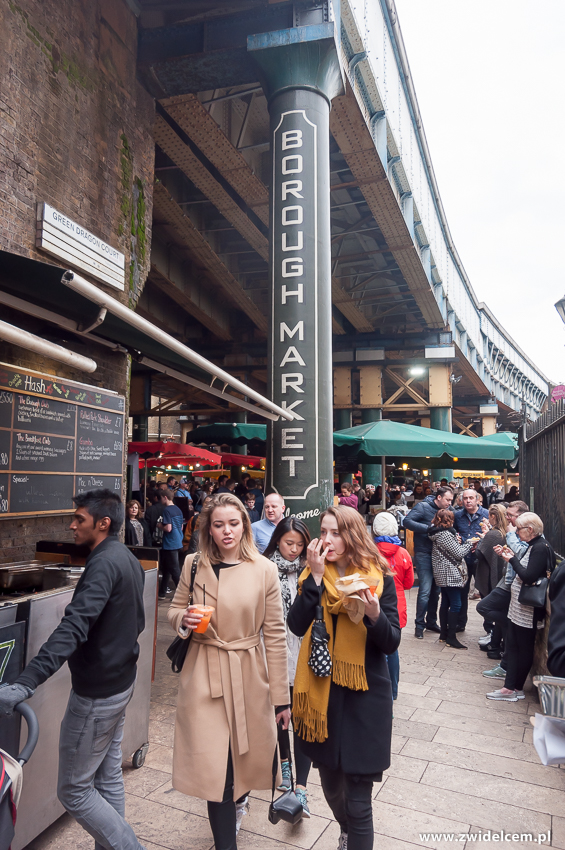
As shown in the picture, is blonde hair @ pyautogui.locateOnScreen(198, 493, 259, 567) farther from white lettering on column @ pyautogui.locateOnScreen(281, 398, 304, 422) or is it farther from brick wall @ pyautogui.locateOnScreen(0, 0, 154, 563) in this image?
white lettering on column @ pyautogui.locateOnScreen(281, 398, 304, 422)

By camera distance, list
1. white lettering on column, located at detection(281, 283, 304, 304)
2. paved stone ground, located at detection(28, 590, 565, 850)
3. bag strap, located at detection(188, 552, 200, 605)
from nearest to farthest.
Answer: bag strap, located at detection(188, 552, 200, 605)
paved stone ground, located at detection(28, 590, 565, 850)
white lettering on column, located at detection(281, 283, 304, 304)

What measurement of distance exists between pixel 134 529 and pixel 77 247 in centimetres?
436

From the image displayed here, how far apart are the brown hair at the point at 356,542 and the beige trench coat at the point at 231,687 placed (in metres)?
0.48

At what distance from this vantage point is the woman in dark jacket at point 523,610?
493cm

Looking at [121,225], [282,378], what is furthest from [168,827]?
[121,225]

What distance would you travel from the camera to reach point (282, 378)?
7.21 m

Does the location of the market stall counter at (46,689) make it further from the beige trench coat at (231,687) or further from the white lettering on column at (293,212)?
the white lettering on column at (293,212)

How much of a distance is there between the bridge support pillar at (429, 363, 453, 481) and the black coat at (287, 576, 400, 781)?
17.8 metres

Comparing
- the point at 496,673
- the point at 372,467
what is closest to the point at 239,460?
the point at 372,467

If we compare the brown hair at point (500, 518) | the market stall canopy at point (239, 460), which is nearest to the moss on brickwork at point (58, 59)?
the brown hair at point (500, 518)

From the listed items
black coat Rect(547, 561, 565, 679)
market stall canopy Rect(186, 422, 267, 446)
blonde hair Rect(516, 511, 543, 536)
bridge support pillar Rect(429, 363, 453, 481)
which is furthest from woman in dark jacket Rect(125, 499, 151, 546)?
bridge support pillar Rect(429, 363, 453, 481)

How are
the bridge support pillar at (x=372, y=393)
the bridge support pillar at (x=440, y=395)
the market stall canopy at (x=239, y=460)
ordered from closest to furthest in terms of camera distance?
the market stall canopy at (x=239, y=460) → the bridge support pillar at (x=440, y=395) → the bridge support pillar at (x=372, y=393)

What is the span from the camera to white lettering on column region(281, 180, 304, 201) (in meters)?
7.36

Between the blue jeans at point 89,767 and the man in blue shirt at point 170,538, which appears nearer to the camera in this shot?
the blue jeans at point 89,767
